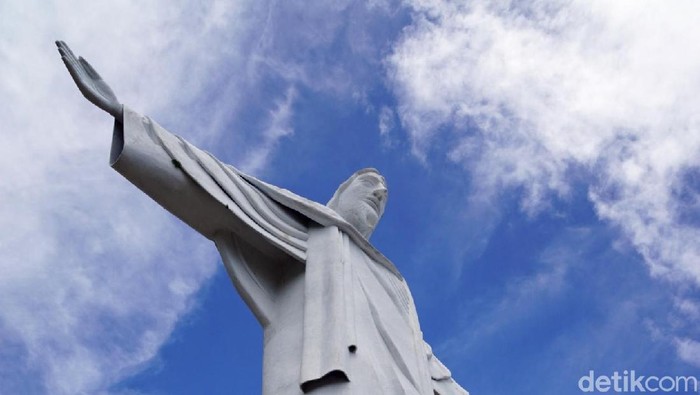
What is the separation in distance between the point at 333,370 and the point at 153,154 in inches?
87.4

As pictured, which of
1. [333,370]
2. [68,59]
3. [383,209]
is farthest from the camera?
[383,209]

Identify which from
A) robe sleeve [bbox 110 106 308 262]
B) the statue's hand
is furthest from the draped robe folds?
the statue's hand

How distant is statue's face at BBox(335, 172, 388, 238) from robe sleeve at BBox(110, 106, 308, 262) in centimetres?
87

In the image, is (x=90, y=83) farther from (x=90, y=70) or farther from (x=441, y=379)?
(x=441, y=379)

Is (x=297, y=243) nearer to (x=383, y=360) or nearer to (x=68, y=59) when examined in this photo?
(x=383, y=360)

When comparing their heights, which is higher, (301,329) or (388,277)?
(388,277)

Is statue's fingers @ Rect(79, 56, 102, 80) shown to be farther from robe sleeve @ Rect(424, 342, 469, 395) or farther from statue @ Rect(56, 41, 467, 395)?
robe sleeve @ Rect(424, 342, 469, 395)

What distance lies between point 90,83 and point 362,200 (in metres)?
2.75

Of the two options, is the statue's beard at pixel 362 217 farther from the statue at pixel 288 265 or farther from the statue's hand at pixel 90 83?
the statue's hand at pixel 90 83

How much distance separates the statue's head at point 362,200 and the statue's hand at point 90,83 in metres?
2.35

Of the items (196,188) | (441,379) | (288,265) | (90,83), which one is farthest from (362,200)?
(90,83)

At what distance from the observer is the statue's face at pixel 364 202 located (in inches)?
337

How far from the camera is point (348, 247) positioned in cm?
772

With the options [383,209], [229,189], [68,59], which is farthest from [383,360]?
[68,59]
